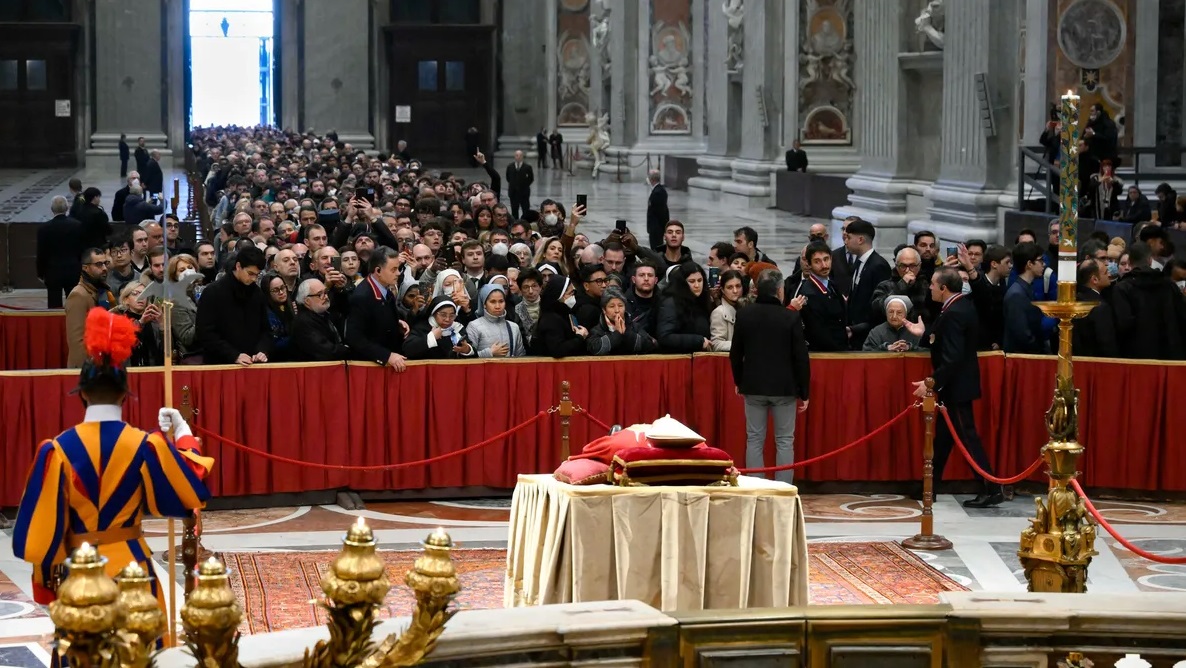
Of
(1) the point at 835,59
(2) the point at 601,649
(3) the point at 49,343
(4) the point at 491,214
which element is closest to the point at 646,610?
(2) the point at 601,649

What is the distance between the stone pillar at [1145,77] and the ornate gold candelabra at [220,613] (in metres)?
22.6

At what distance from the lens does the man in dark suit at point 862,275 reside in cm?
1430

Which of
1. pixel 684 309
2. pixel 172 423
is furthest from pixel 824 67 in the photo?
pixel 172 423

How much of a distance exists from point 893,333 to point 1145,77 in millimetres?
13892

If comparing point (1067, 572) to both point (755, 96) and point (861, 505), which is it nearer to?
point (861, 505)

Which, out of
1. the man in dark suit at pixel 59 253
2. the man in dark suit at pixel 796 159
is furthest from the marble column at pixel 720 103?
the man in dark suit at pixel 59 253

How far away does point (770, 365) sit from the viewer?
460 inches

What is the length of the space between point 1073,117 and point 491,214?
38.2 feet

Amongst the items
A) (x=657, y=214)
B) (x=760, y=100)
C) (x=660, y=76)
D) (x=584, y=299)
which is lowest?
(x=584, y=299)

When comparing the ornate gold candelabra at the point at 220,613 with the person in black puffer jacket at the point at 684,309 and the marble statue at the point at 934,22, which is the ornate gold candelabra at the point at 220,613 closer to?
the person in black puffer jacket at the point at 684,309

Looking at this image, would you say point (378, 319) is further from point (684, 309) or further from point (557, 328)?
point (684, 309)

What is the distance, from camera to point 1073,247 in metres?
7.80

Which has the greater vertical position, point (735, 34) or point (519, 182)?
point (735, 34)

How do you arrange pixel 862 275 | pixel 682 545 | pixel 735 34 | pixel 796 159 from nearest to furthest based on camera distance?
pixel 682 545, pixel 862 275, pixel 796 159, pixel 735 34
